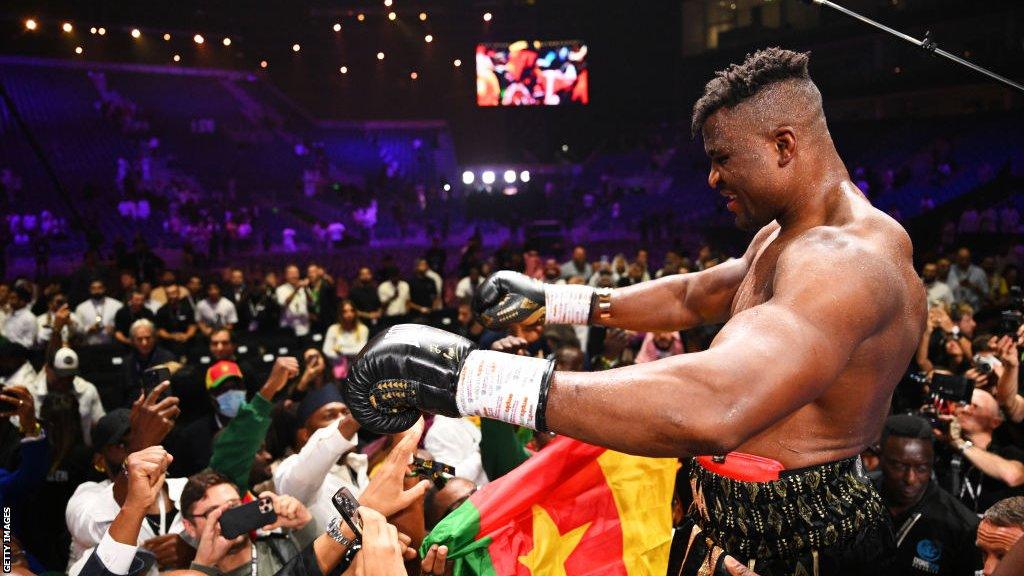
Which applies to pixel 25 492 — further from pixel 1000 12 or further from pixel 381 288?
pixel 1000 12

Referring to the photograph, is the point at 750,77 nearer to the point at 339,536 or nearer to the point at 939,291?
the point at 339,536

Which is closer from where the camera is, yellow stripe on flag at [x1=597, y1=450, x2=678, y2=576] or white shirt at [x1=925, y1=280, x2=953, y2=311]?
yellow stripe on flag at [x1=597, y1=450, x2=678, y2=576]

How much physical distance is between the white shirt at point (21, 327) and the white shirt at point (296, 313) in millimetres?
2726

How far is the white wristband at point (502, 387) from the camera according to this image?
141 cm

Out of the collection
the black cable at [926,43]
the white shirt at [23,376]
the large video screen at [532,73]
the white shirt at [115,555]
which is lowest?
the white shirt at [23,376]

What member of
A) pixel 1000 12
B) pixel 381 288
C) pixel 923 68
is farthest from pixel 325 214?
pixel 1000 12

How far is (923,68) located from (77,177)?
67.1ft

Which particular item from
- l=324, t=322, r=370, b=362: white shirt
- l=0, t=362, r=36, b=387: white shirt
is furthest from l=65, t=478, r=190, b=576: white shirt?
l=324, t=322, r=370, b=362: white shirt

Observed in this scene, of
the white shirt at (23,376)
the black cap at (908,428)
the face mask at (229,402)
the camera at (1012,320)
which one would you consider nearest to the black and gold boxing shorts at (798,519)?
the black cap at (908,428)

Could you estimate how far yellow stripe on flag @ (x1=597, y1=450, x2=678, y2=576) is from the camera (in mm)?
2426

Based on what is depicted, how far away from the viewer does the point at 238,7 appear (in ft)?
74.7

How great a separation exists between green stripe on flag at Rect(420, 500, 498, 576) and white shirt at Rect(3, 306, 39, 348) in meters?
8.32

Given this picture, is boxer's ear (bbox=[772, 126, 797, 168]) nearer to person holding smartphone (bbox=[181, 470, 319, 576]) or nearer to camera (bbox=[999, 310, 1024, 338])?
person holding smartphone (bbox=[181, 470, 319, 576])

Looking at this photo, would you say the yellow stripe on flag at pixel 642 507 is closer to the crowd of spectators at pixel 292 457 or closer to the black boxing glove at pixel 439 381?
the crowd of spectators at pixel 292 457
